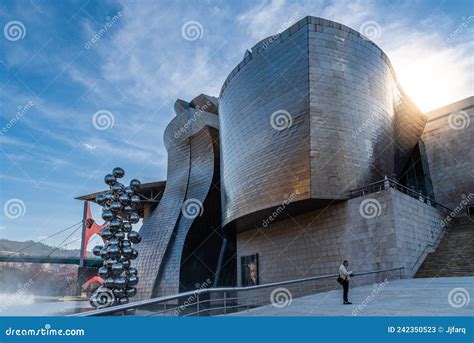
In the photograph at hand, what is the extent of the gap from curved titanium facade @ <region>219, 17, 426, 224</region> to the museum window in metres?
3.31

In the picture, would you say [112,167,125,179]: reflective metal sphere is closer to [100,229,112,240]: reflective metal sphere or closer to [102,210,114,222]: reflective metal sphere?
[102,210,114,222]: reflective metal sphere

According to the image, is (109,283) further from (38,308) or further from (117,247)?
(38,308)

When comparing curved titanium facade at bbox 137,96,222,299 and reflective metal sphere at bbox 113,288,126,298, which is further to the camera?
curved titanium facade at bbox 137,96,222,299

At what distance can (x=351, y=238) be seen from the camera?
578 inches

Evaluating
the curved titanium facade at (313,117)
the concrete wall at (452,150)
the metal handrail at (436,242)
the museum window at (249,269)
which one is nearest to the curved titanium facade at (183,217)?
the museum window at (249,269)

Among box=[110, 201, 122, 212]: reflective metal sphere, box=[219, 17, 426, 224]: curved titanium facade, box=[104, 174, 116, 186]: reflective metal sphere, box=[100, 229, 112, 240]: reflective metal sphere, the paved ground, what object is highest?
box=[219, 17, 426, 224]: curved titanium facade

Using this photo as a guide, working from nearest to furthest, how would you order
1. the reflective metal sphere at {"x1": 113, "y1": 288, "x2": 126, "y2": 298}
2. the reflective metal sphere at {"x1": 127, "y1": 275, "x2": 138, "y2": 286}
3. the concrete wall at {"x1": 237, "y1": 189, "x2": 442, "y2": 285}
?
the reflective metal sphere at {"x1": 113, "y1": 288, "x2": 126, "y2": 298} < the reflective metal sphere at {"x1": 127, "y1": 275, "x2": 138, "y2": 286} < the concrete wall at {"x1": 237, "y1": 189, "x2": 442, "y2": 285}

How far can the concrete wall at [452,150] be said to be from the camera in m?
23.2

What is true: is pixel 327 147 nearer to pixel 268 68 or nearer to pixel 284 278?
pixel 268 68

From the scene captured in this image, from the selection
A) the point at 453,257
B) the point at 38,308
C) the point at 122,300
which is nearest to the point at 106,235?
the point at 122,300

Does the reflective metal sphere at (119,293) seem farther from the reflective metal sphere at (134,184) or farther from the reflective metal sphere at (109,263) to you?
the reflective metal sphere at (134,184)

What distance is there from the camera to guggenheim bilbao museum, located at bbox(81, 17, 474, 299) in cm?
1483

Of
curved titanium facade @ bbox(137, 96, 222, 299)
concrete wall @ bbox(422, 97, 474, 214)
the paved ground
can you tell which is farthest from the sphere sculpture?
concrete wall @ bbox(422, 97, 474, 214)

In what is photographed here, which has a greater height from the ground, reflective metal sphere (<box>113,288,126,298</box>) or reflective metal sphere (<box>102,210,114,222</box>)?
reflective metal sphere (<box>102,210,114,222</box>)
